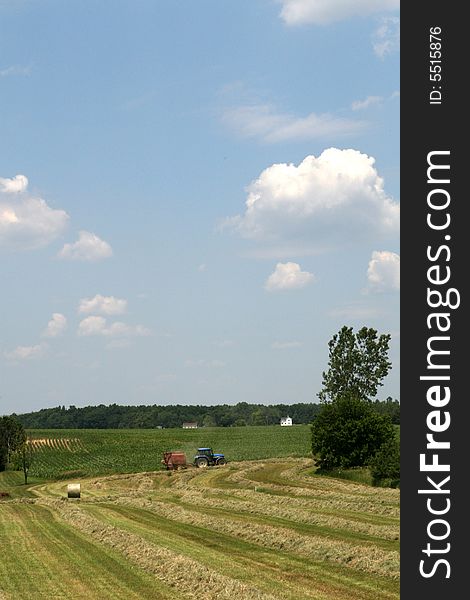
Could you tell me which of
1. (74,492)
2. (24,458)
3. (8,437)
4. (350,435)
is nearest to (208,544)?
(74,492)

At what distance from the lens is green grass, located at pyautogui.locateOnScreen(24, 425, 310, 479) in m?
85.0

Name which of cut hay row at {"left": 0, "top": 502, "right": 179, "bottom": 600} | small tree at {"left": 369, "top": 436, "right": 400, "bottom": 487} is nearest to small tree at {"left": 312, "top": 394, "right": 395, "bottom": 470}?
small tree at {"left": 369, "top": 436, "right": 400, "bottom": 487}

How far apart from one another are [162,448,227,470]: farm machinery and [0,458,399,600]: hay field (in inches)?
801

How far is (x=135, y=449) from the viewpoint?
115 meters

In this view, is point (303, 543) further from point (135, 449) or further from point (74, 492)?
point (135, 449)

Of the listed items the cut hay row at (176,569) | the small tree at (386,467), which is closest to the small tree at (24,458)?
the small tree at (386,467)

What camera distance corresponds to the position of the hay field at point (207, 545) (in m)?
21.1

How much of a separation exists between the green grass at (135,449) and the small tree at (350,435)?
64.3 ft

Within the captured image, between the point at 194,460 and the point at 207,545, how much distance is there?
1814 inches

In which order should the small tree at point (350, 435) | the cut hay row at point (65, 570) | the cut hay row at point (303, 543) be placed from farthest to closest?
the small tree at point (350, 435)
the cut hay row at point (303, 543)
the cut hay row at point (65, 570)

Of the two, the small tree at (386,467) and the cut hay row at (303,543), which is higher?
the small tree at (386,467)

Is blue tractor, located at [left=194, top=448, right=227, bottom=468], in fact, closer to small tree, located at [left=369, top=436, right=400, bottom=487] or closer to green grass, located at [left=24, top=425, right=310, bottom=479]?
green grass, located at [left=24, top=425, right=310, bottom=479]

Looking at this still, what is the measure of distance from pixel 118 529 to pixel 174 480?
1189 inches

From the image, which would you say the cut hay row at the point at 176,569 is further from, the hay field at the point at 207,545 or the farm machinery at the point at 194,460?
the farm machinery at the point at 194,460
